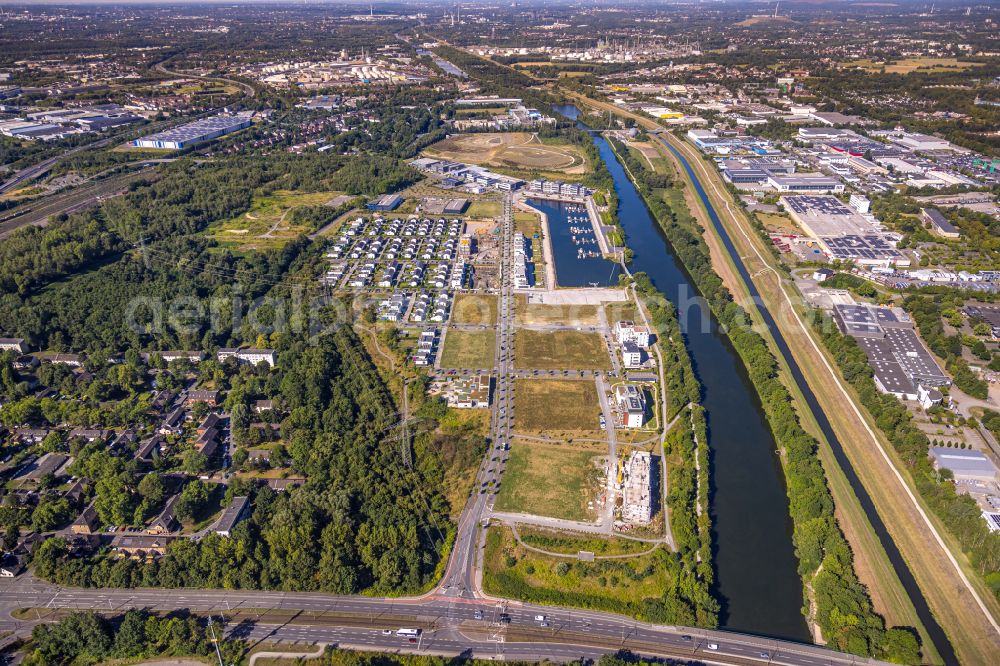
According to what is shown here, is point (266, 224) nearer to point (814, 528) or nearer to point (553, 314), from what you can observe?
point (553, 314)

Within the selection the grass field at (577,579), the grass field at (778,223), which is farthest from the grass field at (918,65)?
the grass field at (577,579)

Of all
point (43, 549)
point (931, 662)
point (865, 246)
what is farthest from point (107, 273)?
point (865, 246)

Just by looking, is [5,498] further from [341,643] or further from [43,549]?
[341,643]

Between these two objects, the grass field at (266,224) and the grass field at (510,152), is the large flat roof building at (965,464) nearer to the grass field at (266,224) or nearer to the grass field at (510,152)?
the grass field at (266,224)

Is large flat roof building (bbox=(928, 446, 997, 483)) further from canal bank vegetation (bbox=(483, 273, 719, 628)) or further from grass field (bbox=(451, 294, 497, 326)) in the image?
grass field (bbox=(451, 294, 497, 326))

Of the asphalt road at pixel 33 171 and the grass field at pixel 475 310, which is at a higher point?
the asphalt road at pixel 33 171
